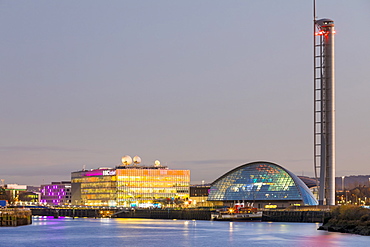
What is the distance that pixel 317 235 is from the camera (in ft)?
410

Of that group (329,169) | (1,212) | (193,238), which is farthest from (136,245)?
(329,169)

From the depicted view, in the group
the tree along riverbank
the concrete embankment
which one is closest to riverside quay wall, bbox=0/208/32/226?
the concrete embankment

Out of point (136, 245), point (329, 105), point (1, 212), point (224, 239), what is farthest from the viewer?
point (329, 105)

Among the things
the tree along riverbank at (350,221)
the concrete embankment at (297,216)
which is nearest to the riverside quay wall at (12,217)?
the concrete embankment at (297,216)

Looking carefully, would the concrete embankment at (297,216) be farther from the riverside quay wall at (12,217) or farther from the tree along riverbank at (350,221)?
the riverside quay wall at (12,217)

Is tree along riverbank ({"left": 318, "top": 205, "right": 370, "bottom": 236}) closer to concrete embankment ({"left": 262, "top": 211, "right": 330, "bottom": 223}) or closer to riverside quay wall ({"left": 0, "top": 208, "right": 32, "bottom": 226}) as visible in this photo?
concrete embankment ({"left": 262, "top": 211, "right": 330, "bottom": 223})

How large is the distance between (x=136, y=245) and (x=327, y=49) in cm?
9417

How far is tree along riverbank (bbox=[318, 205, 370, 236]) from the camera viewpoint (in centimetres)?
12438

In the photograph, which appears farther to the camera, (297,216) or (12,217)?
(297,216)

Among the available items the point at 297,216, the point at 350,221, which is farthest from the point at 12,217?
the point at 350,221

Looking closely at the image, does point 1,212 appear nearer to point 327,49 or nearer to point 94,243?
point 94,243

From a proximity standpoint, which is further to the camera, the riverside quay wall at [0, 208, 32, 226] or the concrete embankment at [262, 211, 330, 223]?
the concrete embankment at [262, 211, 330, 223]

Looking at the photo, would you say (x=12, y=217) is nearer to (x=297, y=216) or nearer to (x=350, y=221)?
(x=297, y=216)

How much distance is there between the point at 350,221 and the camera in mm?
132375
